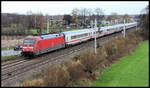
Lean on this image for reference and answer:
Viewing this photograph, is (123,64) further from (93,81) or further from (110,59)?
(93,81)

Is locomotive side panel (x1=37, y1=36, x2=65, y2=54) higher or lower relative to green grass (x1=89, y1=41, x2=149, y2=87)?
higher

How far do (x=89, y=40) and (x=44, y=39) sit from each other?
71.4 ft

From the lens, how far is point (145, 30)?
208ft

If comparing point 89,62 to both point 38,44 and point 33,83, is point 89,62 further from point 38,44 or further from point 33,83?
point 38,44

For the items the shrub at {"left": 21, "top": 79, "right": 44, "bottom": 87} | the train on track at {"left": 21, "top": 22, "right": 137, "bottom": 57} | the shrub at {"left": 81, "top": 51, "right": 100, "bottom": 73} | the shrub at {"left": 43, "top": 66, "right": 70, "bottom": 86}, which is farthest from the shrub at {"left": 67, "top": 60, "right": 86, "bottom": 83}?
the train on track at {"left": 21, "top": 22, "right": 137, "bottom": 57}

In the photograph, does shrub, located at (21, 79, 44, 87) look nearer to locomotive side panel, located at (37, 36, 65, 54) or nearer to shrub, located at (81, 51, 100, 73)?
shrub, located at (81, 51, 100, 73)

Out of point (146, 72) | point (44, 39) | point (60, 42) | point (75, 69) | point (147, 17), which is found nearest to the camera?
point (75, 69)

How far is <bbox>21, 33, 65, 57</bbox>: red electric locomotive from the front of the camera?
28359 mm

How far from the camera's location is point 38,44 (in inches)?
1137

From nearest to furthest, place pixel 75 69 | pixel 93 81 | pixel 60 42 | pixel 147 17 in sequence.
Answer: pixel 75 69 < pixel 93 81 < pixel 60 42 < pixel 147 17

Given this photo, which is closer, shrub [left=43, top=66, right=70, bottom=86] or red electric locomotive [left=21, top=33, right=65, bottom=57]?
shrub [left=43, top=66, right=70, bottom=86]

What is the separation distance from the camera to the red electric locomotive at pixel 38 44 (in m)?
28.4

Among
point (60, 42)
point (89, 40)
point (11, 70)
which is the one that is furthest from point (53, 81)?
point (89, 40)

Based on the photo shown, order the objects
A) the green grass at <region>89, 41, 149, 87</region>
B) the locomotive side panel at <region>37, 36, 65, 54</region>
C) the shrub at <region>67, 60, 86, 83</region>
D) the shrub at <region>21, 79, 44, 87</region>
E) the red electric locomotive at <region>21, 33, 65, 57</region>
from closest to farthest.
Answer: the shrub at <region>21, 79, 44, 87</region>, the shrub at <region>67, 60, 86, 83</region>, the green grass at <region>89, 41, 149, 87</region>, the red electric locomotive at <region>21, 33, 65, 57</region>, the locomotive side panel at <region>37, 36, 65, 54</region>
